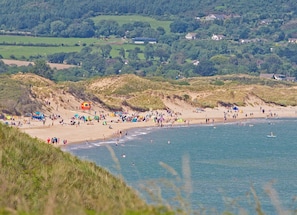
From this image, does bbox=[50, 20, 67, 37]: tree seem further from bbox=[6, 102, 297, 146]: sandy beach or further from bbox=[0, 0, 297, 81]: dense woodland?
bbox=[6, 102, 297, 146]: sandy beach

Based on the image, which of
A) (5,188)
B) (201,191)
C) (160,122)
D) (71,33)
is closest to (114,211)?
(5,188)

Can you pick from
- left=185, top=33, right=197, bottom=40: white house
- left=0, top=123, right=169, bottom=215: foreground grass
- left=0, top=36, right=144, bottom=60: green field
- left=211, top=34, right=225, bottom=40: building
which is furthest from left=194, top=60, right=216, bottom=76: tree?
left=0, top=123, right=169, bottom=215: foreground grass

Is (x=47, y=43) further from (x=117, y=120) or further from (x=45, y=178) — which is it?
(x=45, y=178)

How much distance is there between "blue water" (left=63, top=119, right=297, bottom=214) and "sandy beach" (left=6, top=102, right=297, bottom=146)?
192 centimetres

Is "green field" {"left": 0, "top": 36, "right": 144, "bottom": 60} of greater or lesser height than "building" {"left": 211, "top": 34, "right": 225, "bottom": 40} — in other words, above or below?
above

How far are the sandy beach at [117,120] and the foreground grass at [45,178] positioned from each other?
39628mm

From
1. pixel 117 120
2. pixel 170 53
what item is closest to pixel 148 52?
pixel 170 53

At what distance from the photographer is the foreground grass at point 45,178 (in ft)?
32.9

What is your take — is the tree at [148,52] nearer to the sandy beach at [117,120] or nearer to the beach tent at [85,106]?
the sandy beach at [117,120]

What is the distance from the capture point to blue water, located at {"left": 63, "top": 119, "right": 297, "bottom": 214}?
3550 cm

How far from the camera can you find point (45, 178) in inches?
447

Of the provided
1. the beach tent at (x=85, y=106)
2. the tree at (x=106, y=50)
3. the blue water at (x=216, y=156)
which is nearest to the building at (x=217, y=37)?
the tree at (x=106, y=50)

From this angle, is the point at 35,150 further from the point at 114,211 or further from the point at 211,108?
the point at 211,108

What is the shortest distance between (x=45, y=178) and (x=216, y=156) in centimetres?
4380
